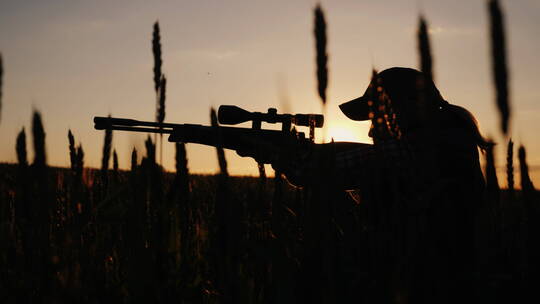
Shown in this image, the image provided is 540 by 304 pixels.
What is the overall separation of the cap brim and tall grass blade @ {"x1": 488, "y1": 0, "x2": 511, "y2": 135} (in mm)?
2542

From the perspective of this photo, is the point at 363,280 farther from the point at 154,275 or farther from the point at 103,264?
the point at 103,264

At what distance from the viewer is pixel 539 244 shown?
41.9 inches

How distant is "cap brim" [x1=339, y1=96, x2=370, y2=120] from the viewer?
338 centimetres

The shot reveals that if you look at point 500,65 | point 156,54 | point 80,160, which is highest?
point 156,54

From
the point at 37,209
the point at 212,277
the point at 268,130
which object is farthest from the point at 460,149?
the point at 37,209

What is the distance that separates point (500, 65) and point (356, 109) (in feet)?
9.27

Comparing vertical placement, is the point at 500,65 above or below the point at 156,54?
below

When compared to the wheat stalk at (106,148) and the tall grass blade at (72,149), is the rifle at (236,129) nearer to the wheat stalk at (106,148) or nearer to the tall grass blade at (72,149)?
the tall grass blade at (72,149)

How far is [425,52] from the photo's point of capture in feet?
2.32

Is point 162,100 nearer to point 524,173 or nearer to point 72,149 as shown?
point 72,149

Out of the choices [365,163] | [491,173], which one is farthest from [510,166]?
[365,163]

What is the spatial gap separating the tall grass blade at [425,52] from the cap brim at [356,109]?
2.55 m

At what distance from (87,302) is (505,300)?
1.25m

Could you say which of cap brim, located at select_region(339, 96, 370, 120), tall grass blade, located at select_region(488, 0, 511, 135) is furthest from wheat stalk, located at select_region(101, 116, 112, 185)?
cap brim, located at select_region(339, 96, 370, 120)
